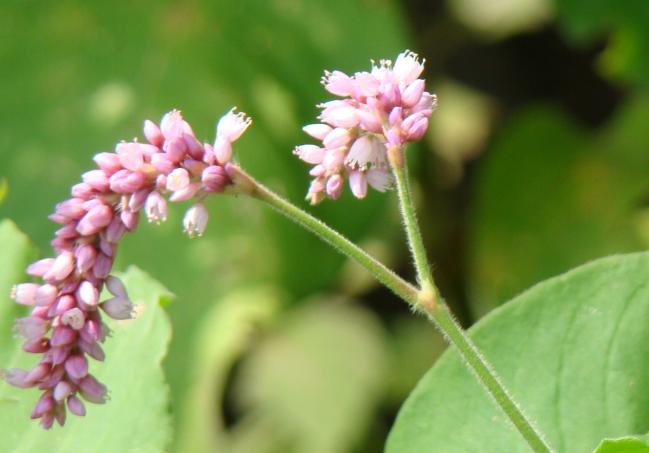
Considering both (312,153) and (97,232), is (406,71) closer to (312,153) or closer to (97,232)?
(312,153)

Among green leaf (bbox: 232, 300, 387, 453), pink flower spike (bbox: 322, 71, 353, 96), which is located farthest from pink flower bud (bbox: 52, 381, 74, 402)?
green leaf (bbox: 232, 300, 387, 453)

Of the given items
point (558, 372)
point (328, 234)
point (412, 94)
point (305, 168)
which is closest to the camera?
point (328, 234)

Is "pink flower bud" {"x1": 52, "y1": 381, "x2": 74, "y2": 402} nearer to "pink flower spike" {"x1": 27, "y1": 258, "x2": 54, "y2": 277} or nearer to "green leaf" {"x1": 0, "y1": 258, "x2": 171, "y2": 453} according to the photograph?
"pink flower spike" {"x1": 27, "y1": 258, "x2": 54, "y2": 277}

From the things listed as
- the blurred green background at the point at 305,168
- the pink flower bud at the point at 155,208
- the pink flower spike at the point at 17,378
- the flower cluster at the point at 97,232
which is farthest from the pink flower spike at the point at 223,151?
the blurred green background at the point at 305,168

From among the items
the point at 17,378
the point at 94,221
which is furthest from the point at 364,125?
the point at 17,378

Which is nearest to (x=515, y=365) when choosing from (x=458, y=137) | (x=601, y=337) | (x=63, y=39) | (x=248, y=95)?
(x=601, y=337)

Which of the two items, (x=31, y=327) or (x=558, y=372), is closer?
(x=31, y=327)
